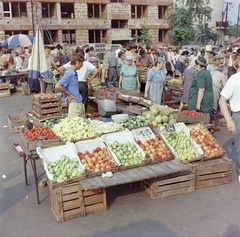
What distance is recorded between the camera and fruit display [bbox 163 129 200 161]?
5.07m

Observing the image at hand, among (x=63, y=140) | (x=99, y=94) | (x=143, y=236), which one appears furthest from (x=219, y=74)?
(x=143, y=236)

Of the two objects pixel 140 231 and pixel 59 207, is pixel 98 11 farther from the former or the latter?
pixel 140 231

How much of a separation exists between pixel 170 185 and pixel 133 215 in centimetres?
82

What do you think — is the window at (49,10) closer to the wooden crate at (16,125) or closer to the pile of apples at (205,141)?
A: the wooden crate at (16,125)

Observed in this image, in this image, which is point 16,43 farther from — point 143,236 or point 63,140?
point 143,236

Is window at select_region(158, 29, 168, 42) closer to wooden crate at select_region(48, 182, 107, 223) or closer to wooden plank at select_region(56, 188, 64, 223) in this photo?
wooden crate at select_region(48, 182, 107, 223)

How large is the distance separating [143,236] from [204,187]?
169 cm

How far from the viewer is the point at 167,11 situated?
37.4m

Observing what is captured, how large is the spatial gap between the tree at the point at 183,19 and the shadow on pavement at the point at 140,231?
113 ft

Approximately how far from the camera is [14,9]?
Result: 99.6ft

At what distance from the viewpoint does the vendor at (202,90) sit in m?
6.63

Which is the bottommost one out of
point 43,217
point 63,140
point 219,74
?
point 43,217

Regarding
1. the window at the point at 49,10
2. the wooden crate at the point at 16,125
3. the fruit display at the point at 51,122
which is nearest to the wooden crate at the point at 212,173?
the fruit display at the point at 51,122

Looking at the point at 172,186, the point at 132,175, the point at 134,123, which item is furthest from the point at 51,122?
the point at 172,186
